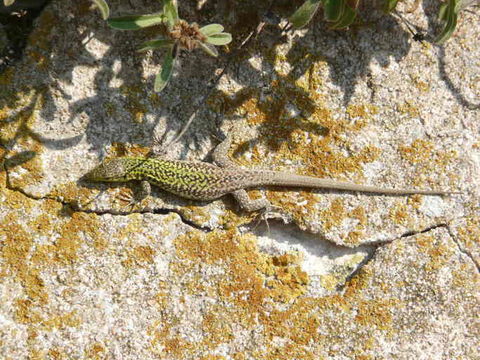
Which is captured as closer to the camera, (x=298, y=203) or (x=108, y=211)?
(x=108, y=211)

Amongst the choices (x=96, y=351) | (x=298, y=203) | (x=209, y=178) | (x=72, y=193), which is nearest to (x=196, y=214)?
(x=209, y=178)

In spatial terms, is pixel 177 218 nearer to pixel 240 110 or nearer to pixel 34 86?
pixel 240 110

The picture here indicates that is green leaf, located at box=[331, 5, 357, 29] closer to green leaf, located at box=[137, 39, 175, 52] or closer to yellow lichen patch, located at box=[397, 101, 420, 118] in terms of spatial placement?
yellow lichen patch, located at box=[397, 101, 420, 118]

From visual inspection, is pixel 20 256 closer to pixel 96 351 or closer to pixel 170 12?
pixel 96 351

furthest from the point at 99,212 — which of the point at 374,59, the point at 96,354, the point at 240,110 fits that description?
the point at 374,59

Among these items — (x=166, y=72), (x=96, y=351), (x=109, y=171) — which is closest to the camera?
(x=166, y=72)

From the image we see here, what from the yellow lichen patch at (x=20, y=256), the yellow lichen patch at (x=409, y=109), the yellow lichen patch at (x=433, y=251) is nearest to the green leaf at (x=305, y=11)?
the yellow lichen patch at (x=409, y=109)
